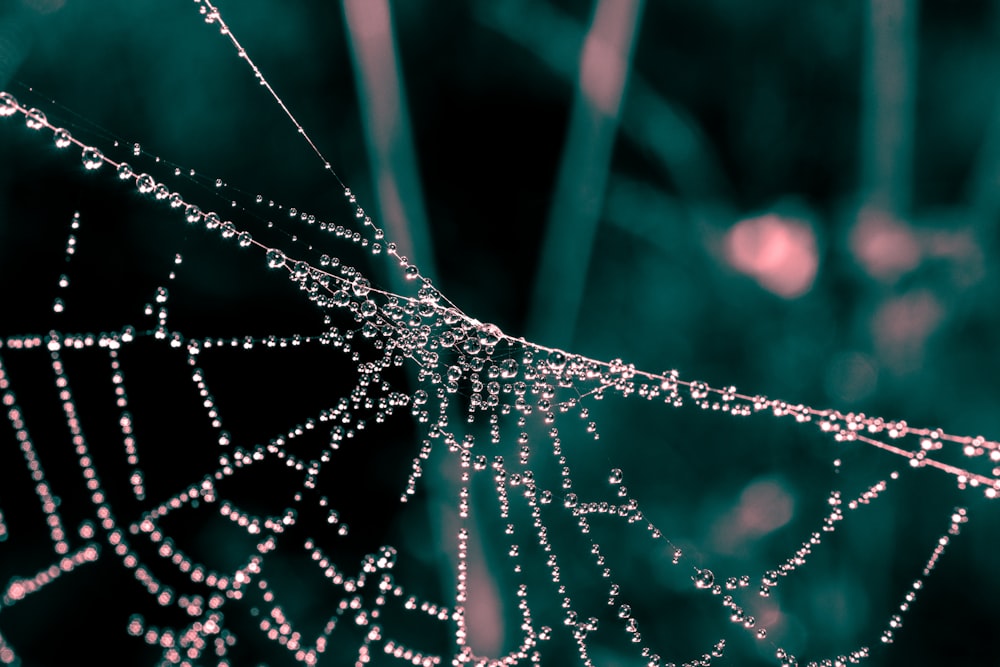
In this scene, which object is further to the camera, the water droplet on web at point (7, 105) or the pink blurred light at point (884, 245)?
the pink blurred light at point (884, 245)

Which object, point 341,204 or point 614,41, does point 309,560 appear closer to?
point 341,204

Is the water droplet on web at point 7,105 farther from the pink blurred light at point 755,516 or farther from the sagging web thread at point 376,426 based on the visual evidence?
the pink blurred light at point 755,516

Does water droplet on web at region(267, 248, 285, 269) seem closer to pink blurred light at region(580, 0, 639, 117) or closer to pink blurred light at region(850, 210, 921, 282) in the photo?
pink blurred light at region(580, 0, 639, 117)

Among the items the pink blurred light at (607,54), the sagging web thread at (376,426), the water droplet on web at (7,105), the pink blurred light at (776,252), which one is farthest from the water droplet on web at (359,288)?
the pink blurred light at (776,252)

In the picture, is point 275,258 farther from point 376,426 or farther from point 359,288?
point 376,426

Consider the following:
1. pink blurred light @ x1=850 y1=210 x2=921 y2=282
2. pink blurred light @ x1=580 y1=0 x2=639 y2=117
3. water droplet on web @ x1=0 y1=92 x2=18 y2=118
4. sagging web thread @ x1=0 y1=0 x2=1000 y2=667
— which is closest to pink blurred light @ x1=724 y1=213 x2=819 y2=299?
pink blurred light @ x1=850 y1=210 x2=921 y2=282

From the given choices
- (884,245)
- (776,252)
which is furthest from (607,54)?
(884,245)
